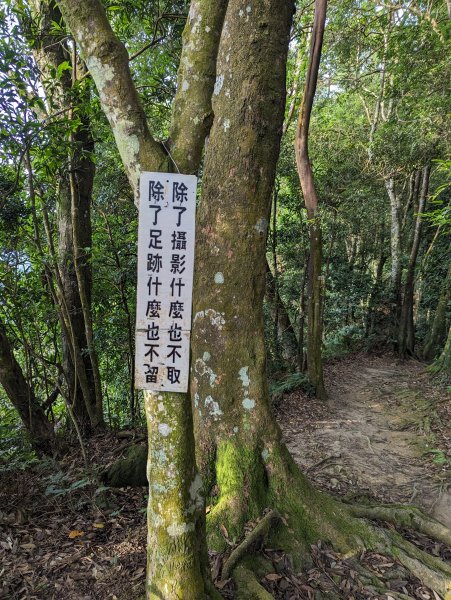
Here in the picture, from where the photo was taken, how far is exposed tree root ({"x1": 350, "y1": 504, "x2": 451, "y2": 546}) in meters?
3.46

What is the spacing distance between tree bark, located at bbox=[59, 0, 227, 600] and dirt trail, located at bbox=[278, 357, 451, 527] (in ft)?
8.24

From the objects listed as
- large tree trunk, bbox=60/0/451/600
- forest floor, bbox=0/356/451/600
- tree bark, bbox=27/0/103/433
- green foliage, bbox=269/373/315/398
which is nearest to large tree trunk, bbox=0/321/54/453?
forest floor, bbox=0/356/451/600

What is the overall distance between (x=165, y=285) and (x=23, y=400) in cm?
393

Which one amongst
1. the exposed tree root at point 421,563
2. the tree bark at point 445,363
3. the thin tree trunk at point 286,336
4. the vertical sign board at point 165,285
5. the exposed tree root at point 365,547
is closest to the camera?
the vertical sign board at point 165,285

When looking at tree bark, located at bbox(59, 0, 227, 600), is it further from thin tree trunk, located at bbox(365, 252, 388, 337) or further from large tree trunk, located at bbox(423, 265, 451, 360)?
thin tree trunk, located at bbox(365, 252, 388, 337)

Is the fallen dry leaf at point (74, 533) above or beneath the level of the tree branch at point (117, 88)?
beneath

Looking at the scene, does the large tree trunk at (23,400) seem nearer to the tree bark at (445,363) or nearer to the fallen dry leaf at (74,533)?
the fallen dry leaf at (74,533)

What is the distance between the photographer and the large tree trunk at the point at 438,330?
35.9ft

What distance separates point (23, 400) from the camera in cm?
501

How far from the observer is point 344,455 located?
5.31 meters

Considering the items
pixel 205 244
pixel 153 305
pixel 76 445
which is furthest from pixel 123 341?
pixel 153 305

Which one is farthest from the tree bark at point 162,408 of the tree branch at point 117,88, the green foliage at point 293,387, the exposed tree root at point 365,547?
the green foliage at point 293,387

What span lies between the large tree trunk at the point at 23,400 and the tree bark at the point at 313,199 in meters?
4.80

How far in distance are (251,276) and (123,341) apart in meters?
4.50
